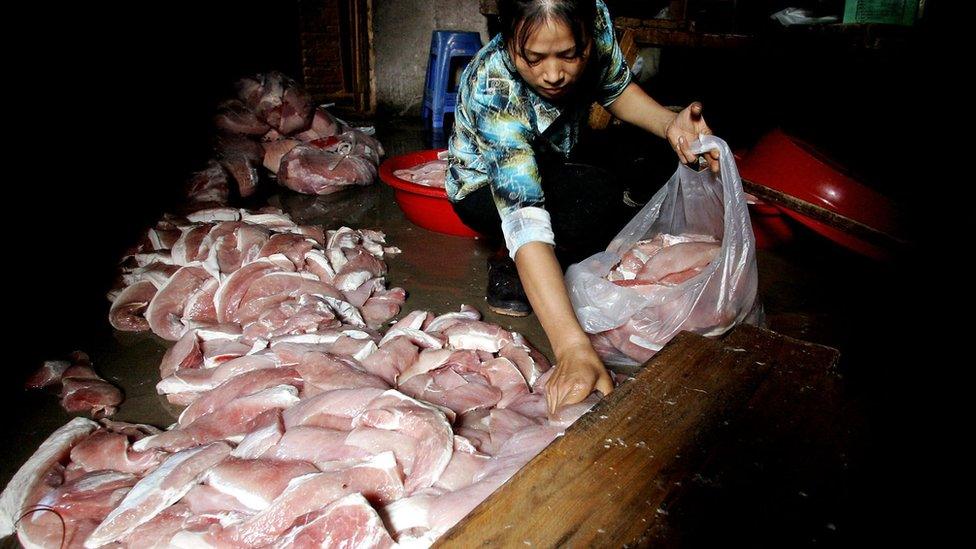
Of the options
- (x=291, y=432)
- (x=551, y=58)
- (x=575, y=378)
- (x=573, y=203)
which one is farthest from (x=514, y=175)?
(x=291, y=432)

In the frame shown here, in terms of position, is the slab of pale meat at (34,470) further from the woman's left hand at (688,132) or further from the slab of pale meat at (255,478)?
the woman's left hand at (688,132)

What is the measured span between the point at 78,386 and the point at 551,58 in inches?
93.0

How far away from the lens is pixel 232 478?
1.66 metres

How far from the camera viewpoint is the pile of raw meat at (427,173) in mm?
4312

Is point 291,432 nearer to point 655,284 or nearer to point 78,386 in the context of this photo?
point 78,386

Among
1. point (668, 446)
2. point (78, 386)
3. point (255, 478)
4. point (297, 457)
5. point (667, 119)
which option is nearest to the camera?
point (668, 446)

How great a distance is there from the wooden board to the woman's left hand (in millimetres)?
1035

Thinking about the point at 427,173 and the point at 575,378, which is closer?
the point at 575,378

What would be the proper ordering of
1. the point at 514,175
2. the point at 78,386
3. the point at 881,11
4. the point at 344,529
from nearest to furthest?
1. the point at 344,529
2. the point at 514,175
3. the point at 78,386
4. the point at 881,11

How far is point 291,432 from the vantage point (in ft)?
6.01

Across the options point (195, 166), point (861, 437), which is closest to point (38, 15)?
point (195, 166)

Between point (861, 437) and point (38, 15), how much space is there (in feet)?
23.1

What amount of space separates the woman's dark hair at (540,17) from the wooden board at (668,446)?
1.14m

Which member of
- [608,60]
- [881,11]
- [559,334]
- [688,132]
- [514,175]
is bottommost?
[559,334]
